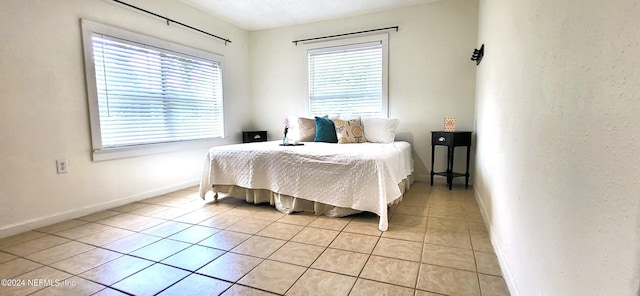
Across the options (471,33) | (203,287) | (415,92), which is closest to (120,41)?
(203,287)

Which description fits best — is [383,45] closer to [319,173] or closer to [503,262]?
[319,173]

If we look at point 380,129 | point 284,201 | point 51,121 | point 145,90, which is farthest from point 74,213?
point 380,129

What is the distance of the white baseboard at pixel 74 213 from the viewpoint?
225 centimetres

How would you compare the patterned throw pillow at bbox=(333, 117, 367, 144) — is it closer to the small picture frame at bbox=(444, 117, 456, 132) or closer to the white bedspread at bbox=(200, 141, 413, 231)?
the white bedspread at bbox=(200, 141, 413, 231)

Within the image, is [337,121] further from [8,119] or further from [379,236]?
[8,119]

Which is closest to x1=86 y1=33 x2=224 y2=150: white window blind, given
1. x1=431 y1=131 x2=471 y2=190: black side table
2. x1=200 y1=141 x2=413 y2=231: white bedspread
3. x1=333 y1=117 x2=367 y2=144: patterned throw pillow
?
x1=200 y1=141 x2=413 y2=231: white bedspread

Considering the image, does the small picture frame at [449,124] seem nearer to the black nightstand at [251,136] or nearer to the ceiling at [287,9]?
the ceiling at [287,9]

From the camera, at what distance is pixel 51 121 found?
8.05ft

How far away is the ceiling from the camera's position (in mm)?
3643

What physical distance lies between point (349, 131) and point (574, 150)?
2.82 m

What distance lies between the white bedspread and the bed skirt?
0.07 m

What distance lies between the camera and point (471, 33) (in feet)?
11.6

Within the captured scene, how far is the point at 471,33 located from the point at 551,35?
290 cm

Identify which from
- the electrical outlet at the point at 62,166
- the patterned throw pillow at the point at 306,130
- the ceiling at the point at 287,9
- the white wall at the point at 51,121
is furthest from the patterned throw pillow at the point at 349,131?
the electrical outlet at the point at 62,166
